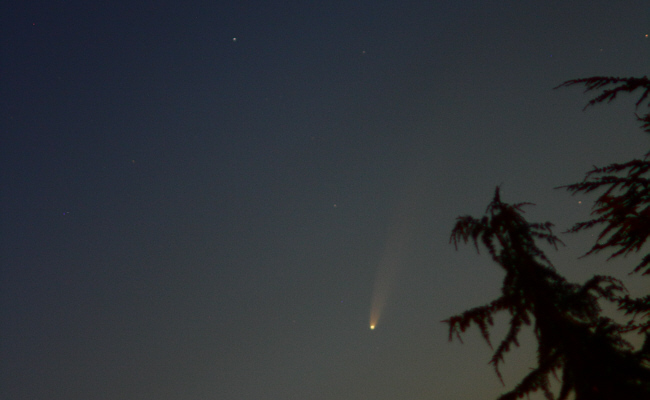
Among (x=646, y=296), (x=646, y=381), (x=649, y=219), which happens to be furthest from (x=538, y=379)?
(x=649, y=219)

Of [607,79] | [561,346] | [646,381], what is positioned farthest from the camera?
[607,79]

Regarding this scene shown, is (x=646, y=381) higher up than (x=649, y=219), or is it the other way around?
(x=649, y=219)

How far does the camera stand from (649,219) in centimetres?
557

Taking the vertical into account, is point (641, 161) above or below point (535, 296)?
above

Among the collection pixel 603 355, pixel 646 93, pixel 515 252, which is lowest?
pixel 603 355

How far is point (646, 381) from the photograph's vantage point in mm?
5406

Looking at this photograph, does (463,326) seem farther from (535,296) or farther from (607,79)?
(607,79)

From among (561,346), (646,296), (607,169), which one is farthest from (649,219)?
(561,346)

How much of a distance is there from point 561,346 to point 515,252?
152cm

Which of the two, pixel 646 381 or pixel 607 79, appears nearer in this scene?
pixel 646 381

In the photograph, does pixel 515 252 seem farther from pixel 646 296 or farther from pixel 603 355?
pixel 646 296

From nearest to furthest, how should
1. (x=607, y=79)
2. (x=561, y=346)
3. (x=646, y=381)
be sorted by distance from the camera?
(x=646, y=381) < (x=561, y=346) < (x=607, y=79)

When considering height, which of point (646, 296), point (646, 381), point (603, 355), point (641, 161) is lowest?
point (646, 381)

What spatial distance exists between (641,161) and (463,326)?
3.95 metres
